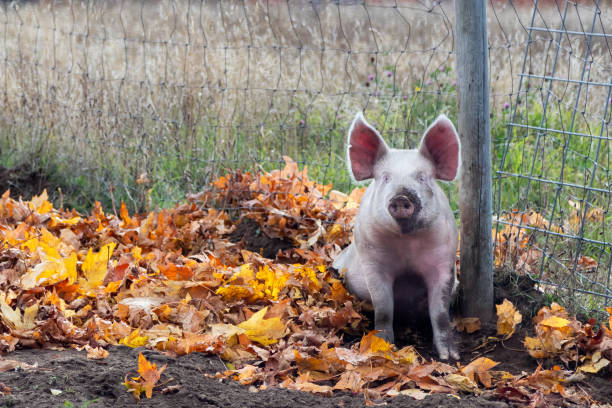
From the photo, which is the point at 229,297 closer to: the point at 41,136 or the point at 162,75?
the point at 41,136

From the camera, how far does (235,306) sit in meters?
3.52

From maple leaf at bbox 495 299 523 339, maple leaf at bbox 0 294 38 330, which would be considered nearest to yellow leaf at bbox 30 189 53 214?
maple leaf at bbox 0 294 38 330

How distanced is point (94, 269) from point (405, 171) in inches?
65.4

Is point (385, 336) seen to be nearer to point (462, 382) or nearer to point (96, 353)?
point (462, 382)

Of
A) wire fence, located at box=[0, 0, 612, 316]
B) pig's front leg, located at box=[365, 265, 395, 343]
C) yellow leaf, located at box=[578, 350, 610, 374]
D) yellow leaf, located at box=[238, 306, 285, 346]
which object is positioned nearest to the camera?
yellow leaf, located at box=[578, 350, 610, 374]

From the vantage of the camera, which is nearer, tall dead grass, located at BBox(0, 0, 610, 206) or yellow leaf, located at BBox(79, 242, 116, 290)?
yellow leaf, located at BBox(79, 242, 116, 290)

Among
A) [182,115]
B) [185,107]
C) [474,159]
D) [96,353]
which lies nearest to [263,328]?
[96,353]

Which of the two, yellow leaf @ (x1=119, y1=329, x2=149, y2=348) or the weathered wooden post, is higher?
the weathered wooden post

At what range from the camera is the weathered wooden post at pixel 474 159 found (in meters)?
3.41

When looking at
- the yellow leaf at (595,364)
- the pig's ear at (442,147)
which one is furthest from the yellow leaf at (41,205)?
the yellow leaf at (595,364)

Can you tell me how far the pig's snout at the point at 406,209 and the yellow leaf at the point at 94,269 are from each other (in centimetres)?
154

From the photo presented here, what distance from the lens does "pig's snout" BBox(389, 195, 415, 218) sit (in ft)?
10.2

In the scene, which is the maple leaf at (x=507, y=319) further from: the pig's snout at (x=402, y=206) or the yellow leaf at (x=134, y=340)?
the yellow leaf at (x=134, y=340)

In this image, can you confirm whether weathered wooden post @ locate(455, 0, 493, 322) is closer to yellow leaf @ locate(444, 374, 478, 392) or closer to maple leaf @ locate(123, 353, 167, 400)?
yellow leaf @ locate(444, 374, 478, 392)
